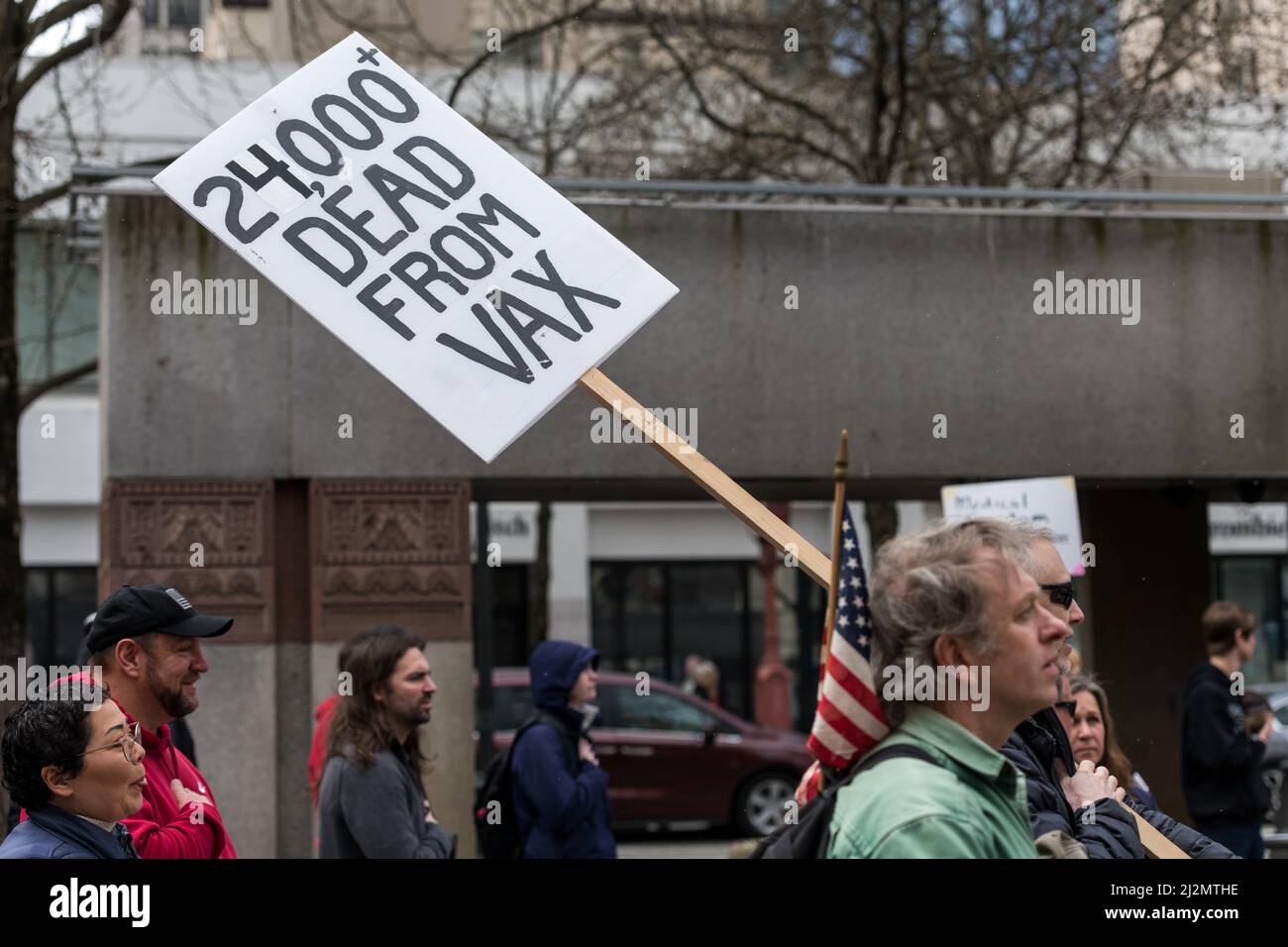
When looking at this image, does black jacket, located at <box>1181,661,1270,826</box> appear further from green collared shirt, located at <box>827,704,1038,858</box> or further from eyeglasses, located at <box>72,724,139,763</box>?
green collared shirt, located at <box>827,704,1038,858</box>

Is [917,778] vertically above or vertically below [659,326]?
below

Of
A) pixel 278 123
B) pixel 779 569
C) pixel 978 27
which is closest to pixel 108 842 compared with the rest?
pixel 278 123

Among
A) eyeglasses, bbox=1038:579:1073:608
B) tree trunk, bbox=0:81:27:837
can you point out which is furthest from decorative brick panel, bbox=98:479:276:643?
eyeglasses, bbox=1038:579:1073:608

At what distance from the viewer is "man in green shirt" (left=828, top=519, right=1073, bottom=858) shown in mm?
2568

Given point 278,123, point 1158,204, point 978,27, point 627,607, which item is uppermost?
point 978,27

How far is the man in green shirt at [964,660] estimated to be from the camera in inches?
101

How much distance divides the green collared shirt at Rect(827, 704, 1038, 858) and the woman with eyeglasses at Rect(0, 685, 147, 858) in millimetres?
1905

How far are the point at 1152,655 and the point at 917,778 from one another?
972 cm

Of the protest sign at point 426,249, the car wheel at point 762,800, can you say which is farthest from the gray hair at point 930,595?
the car wheel at point 762,800

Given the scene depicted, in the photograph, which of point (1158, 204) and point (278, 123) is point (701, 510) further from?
point (278, 123)

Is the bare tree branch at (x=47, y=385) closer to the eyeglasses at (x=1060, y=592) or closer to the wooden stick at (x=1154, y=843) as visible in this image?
the wooden stick at (x=1154, y=843)

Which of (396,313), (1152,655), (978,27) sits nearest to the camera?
(396,313)

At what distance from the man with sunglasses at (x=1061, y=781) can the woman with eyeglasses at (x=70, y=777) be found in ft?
6.25
